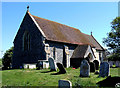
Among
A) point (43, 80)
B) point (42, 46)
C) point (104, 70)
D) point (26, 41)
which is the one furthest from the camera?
point (26, 41)

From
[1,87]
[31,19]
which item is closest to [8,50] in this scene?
[31,19]

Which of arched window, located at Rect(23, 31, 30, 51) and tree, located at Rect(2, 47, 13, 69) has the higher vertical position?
arched window, located at Rect(23, 31, 30, 51)

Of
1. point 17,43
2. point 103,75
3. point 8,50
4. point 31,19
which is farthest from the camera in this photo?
point 8,50

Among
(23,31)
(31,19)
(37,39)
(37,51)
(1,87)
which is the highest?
(31,19)

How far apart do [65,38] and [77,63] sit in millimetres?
4957

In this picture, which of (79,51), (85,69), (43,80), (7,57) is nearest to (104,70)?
(85,69)

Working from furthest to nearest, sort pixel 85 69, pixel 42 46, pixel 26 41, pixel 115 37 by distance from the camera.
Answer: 1. pixel 115 37
2. pixel 26 41
3. pixel 42 46
4. pixel 85 69

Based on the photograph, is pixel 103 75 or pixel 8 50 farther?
pixel 8 50

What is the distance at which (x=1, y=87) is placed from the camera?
30.1 ft

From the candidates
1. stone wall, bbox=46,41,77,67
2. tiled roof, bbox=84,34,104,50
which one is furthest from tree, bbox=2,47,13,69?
stone wall, bbox=46,41,77,67

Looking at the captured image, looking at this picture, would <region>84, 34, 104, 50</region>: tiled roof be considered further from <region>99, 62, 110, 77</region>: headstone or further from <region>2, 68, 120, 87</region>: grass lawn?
<region>2, 68, 120, 87</region>: grass lawn

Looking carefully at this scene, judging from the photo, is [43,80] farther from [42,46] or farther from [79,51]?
[79,51]

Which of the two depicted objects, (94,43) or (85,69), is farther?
(94,43)

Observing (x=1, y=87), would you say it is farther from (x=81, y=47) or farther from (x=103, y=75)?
(x=81, y=47)
